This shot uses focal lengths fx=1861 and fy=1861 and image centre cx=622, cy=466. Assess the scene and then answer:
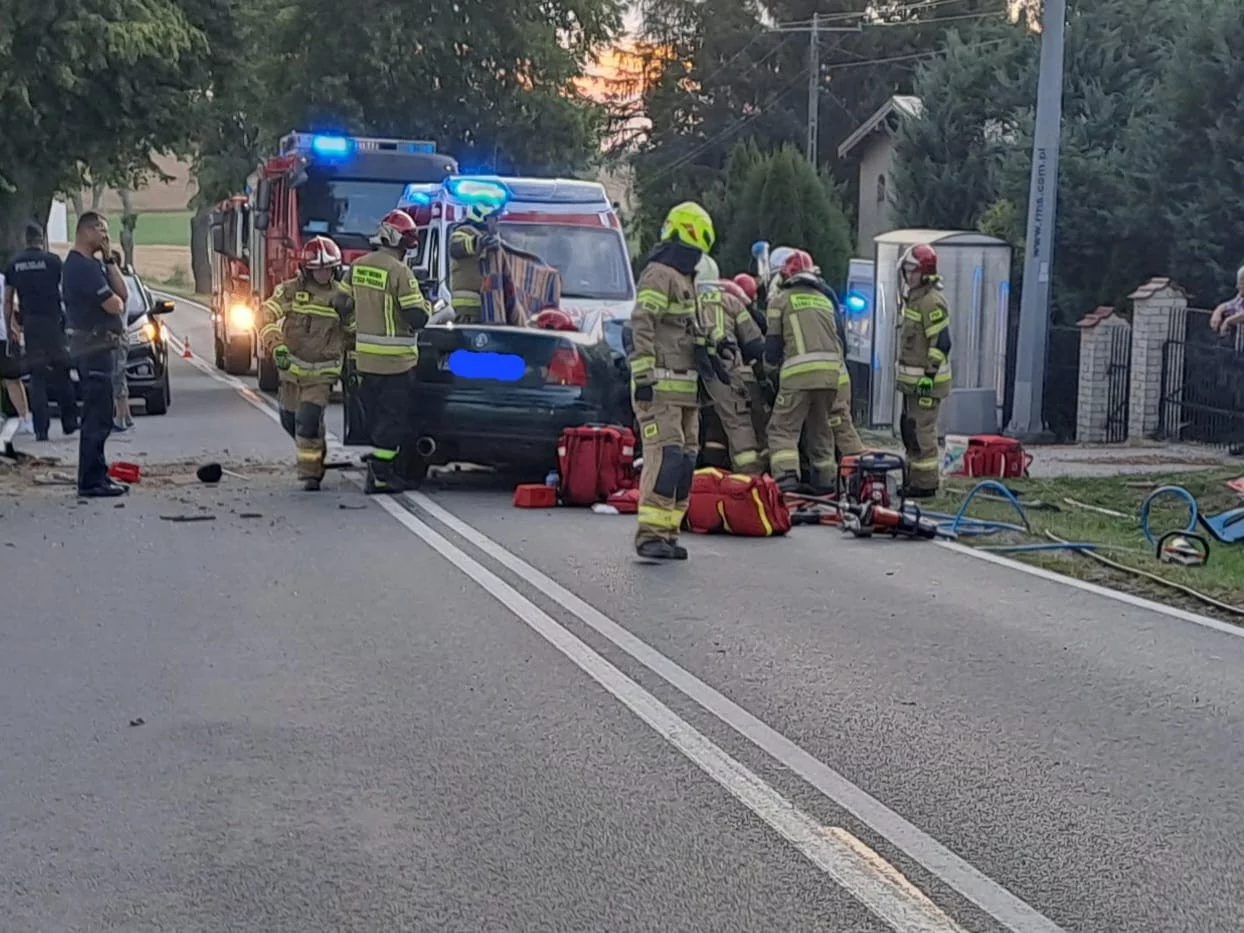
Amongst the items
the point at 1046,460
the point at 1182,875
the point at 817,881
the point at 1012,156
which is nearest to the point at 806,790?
the point at 817,881

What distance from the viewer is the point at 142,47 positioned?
26.7 metres

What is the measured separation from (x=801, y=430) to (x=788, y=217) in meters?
20.3

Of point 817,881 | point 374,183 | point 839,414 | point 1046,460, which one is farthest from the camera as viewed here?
point 374,183

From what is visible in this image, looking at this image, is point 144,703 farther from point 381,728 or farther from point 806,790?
point 806,790

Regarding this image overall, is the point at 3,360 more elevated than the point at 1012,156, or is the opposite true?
the point at 1012,156

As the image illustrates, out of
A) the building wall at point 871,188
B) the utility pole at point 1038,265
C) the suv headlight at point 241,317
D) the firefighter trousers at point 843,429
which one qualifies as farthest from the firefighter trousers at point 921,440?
the building wall at point 871,188

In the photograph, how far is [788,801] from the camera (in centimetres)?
577

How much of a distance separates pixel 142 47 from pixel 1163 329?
15093mm

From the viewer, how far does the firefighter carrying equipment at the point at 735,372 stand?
10641 millimetres

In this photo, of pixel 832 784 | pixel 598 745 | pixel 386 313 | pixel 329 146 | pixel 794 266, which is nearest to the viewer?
pixel 832 784

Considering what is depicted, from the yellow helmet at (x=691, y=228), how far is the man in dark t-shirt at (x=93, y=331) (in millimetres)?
4573

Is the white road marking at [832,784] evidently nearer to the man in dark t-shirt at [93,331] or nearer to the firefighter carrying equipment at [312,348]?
the firefighter carrying equipment at [312,348]

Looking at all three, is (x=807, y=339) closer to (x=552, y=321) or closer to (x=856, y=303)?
(x=552, y=321)

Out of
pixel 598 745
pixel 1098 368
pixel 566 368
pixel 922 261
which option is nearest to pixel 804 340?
pixel 922 261
